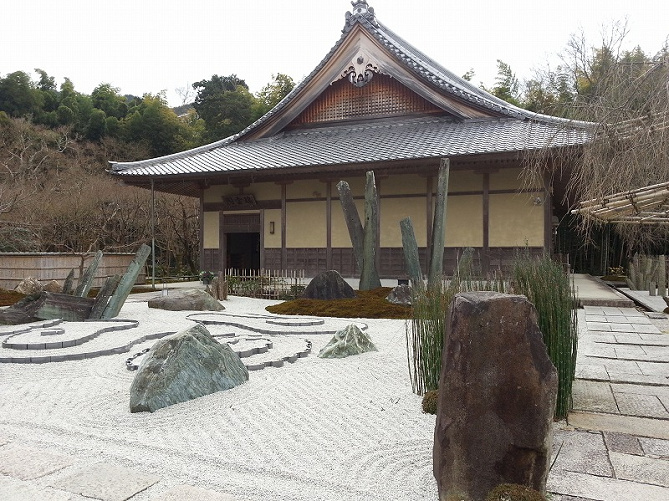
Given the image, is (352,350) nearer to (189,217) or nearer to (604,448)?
(604,448)

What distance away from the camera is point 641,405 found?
3.36m

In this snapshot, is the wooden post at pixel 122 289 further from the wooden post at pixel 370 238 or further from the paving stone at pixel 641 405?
the paving stone at pixel 641 405

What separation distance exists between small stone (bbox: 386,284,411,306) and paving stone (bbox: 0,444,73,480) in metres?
6.30

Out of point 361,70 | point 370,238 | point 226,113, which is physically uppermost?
point 226,113

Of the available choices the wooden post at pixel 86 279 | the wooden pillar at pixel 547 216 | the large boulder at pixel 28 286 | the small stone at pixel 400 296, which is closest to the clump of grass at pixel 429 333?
the small stone at pixel 400 296

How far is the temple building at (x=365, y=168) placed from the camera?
1068cm

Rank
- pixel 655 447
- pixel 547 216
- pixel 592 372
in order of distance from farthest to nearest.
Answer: pixel 547 216 < pixel 592 372 < pixel 655 447

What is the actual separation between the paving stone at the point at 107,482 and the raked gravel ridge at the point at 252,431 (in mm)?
43

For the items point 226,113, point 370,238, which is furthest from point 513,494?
point 226,113

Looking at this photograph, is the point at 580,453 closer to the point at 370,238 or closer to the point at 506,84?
the point at 370,238

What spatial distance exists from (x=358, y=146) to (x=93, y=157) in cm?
1470

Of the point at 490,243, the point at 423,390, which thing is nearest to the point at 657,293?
the point at 490,243

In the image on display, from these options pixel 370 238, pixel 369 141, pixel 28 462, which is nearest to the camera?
pixel 28 462

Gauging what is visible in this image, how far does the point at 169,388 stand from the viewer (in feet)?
11.2
